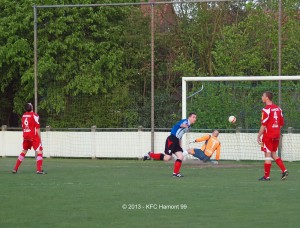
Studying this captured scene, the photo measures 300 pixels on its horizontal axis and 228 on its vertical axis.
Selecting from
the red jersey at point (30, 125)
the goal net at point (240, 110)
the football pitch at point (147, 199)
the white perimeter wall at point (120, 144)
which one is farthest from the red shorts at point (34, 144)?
the white perimeter wall at point (120, 144)

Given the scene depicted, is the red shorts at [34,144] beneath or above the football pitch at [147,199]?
above

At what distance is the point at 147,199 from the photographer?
1560 centimetres

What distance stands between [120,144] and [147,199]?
57.4ft

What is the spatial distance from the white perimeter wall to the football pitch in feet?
21.1

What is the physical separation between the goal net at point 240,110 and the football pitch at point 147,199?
21.2 feet

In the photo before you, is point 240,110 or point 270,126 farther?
point 240,110

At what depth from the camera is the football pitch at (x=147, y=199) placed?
496 inches

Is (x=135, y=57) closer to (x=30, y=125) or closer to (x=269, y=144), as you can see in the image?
(x=30, y=125)

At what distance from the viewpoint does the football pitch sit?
12609 millimetres

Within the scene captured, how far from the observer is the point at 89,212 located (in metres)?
13.7

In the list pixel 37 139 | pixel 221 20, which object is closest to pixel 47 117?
pixel 221 20

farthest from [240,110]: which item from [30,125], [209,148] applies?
[30,125]

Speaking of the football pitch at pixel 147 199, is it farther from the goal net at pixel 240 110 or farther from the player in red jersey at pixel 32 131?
the goal net at pixel 240 110

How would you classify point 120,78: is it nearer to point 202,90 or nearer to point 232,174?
point 202,90
